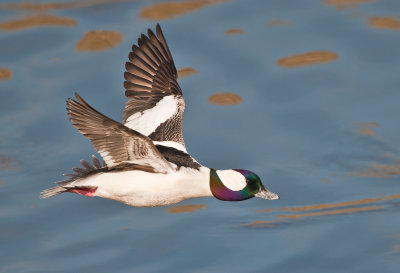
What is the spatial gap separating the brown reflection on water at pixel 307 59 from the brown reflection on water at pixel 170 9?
4.64 ft

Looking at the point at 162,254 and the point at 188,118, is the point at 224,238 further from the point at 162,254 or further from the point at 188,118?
the point at 188,118

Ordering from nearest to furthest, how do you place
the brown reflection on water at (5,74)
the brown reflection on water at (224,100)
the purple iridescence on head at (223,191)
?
the purple iridescence on head at (223,191) < the brown reflection on water at (224,100) < the brown reflection on water at (5,74)

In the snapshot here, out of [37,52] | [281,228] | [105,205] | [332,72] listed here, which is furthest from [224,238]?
[37,52]

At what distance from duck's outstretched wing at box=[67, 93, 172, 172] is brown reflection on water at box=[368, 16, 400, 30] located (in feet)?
16.5

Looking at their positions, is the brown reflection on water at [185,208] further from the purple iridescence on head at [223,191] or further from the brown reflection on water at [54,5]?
the brown reflection on water at [54,5]

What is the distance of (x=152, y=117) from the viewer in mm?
7441

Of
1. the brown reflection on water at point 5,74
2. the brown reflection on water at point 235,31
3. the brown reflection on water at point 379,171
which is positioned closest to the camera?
the brown reflection on water at point 379,171

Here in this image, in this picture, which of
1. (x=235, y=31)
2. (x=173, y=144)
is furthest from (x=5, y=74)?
(x=173, y=144)

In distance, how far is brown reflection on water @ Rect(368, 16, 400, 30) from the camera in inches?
424

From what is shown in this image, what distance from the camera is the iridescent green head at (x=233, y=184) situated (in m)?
6.67

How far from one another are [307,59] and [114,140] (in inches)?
177

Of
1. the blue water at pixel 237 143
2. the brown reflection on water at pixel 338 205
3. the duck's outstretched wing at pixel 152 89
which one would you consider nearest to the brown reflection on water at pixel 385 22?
the blue water at pixel 237 143

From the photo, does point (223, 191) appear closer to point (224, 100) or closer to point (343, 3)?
point (224, 100)

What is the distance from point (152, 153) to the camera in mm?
6320
